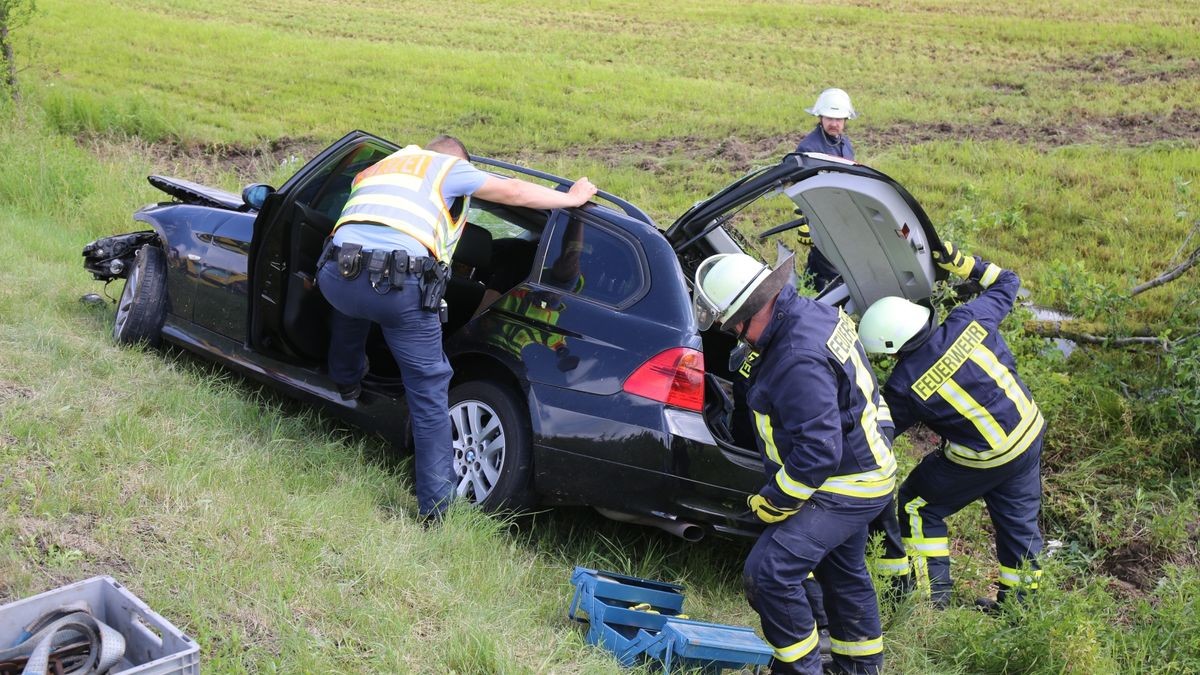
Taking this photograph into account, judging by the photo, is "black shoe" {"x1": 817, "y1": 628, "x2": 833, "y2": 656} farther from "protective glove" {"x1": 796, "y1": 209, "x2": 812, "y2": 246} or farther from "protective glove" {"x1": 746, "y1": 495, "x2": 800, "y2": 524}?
"protective glove" {"x1": 796, "y1": 209, "x2": 812, "y2": 246}

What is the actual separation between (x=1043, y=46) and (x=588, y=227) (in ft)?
51.1

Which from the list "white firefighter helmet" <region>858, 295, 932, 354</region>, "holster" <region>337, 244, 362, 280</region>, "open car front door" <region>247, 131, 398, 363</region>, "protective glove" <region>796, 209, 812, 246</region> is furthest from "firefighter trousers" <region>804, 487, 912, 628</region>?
"open car front door" <region>247, 131, 398, 363</region>

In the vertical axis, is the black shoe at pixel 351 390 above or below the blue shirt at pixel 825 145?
below

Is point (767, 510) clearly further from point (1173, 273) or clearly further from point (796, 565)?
point (1173, 273)

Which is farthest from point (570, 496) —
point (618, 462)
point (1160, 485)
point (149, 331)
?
point (1160, 485)

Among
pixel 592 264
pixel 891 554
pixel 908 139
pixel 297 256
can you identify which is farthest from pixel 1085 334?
pixel 908 139

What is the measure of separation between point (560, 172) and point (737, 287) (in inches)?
351

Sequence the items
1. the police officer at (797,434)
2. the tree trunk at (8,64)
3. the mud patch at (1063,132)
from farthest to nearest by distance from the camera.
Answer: the tree trunk at (8,64)
the mud patch at (1063,132)
the police officer at (797,434)

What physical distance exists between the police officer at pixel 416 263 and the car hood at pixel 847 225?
0.65m

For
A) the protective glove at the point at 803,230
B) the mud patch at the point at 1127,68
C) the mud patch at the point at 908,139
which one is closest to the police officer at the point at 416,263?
the protective glove at the point at 803,230

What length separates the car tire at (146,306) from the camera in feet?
20.7

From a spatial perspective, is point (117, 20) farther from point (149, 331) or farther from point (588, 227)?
→ point (588, 227)

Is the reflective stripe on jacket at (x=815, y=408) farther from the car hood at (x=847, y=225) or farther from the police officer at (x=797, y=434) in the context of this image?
the car hood at (x=847, y=225)

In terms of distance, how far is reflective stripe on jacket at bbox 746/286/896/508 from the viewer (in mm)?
3793
